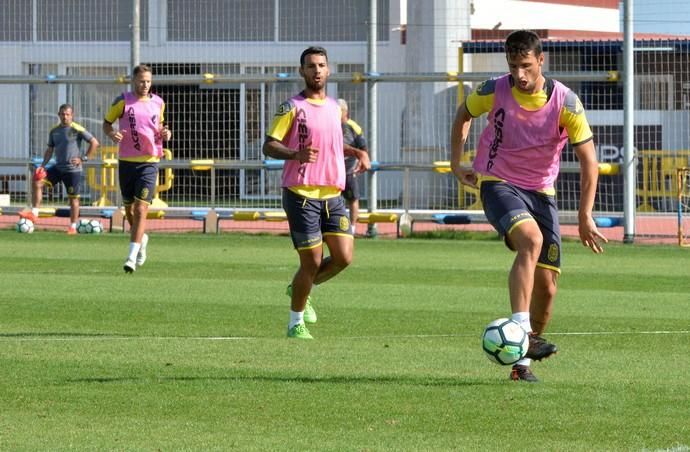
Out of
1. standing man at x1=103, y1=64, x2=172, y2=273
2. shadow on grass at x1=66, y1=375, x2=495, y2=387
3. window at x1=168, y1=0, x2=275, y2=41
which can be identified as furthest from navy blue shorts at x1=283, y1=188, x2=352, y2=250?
window at x1=168, y1=0, x2=275, y2=41

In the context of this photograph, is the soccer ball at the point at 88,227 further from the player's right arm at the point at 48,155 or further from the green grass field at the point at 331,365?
the green grass field at the point at 331,365

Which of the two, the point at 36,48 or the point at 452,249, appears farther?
the point at 36,48

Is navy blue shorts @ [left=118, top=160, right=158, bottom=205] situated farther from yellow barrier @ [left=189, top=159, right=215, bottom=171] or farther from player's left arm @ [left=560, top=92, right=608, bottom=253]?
player's left arm @ [left=560, top=92, right=608, bottom=253]

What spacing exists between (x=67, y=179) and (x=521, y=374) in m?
17.7

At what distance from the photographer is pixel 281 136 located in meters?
11.1

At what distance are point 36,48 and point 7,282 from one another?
14.0 meters

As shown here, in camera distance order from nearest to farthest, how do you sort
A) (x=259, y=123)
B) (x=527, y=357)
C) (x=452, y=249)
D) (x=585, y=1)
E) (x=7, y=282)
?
(x=527, y=357) → (x=7, y=282) → (x=452, y=249) → (x=259, y=123) → (x=585, y=1)

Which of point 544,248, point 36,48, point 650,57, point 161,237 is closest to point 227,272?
point 161,237

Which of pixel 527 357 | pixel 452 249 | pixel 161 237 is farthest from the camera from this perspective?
pixel 161 237

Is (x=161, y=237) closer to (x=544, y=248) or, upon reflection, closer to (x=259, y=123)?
(x=259, y=123)

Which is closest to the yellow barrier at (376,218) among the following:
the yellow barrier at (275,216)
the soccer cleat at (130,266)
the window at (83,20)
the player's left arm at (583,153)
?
the yellow barrier at (275,216)

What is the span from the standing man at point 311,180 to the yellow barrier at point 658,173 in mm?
14388

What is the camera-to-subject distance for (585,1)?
38.8 metres

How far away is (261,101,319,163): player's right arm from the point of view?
10.8 metres
